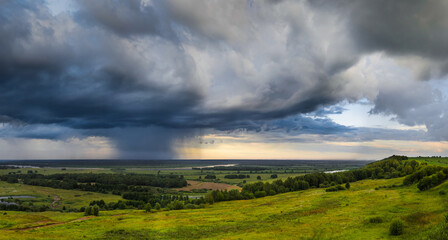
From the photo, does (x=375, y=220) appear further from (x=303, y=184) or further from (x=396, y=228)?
(x=303, y=184)

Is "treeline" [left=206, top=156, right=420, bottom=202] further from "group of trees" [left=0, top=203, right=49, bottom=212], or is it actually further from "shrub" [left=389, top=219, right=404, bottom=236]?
"shrub" [left=389, top=219, right=404, bottom=236]

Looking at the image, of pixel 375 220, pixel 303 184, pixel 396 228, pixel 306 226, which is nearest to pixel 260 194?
pixel 303 184

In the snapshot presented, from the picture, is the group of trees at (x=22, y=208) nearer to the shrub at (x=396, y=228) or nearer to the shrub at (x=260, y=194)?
the shrub at (x=260, y=194)

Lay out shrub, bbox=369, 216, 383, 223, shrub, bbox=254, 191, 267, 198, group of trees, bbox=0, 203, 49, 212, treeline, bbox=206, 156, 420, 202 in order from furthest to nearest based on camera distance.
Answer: group of trees, bbox=0, 203, 49, 212, shrub, bbox=254, 191, 267, 198, treeline, bbox=206, 156, 420, 202, shrub, bbox=369, 216, 383, 223

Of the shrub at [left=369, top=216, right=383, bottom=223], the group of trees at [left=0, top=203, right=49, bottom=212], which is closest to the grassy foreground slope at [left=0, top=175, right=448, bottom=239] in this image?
the shrub at [left=369, top=216, right=383, bottom=223]

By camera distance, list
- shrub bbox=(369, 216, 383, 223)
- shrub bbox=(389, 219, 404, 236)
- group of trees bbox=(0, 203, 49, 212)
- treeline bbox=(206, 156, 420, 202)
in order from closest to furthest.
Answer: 1. shrub bbox=(389, 219, 404, 236)
2. shrub bbox=(369, 216, 383, 223)
3. treeline bbox=(206, 156, 420, 202)
4. group of trees bbox=(0, 203, 49, 212)

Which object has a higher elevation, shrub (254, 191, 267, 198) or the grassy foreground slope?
the grassy foreground slope

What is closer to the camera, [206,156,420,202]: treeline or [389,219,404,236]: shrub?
[389,219,404,236]: shrub

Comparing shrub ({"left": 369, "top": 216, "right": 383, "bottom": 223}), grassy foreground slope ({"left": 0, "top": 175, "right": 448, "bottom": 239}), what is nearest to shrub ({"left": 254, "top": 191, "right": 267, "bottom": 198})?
grassy foreground slope ({"left": 0, "top": 175, "right": 448, "bottom": 239})

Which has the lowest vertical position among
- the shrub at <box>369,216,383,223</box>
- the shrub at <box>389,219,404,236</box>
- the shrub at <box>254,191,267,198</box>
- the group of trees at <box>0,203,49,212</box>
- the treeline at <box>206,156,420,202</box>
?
the group of trees at <box>0,203,49,212</box>

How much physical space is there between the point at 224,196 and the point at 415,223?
12313cm

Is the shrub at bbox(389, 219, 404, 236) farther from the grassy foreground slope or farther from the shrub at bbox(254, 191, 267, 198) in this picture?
the shrub at bbox(254, 191, 267, 198)

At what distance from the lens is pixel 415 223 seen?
164ft

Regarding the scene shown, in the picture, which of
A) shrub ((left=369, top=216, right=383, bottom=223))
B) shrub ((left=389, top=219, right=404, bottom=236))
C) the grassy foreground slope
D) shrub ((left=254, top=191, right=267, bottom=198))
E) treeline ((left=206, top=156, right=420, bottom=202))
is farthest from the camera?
shrub ((left=254, top=191, right=267, bottom=198))
